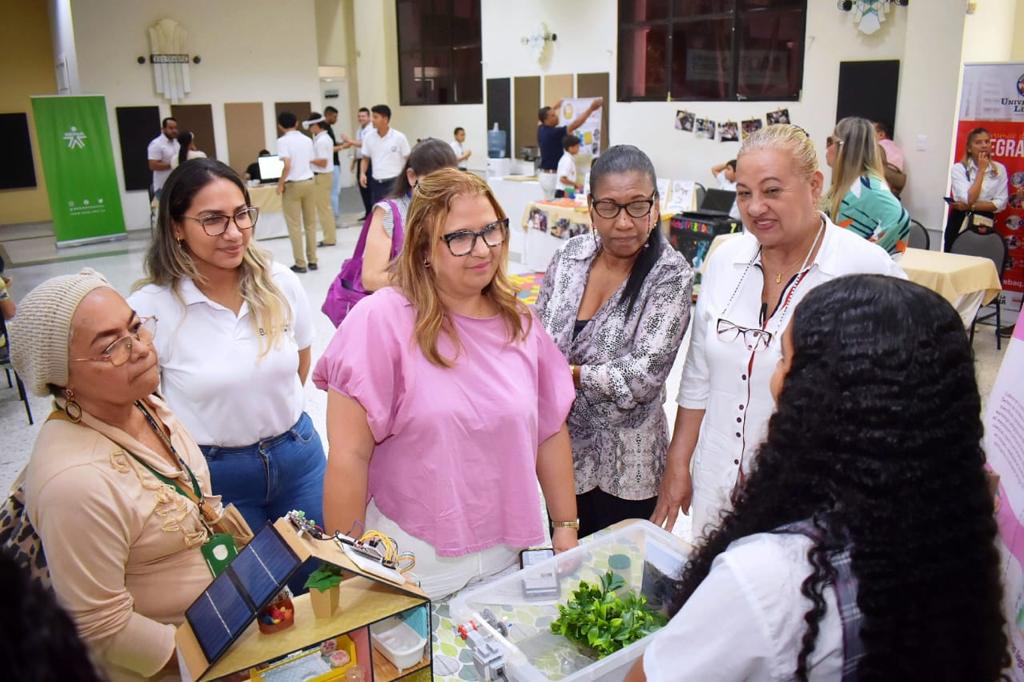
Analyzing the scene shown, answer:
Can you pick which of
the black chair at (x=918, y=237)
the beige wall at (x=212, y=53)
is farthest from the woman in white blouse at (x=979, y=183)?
the beige wall at (x=212, y=53)

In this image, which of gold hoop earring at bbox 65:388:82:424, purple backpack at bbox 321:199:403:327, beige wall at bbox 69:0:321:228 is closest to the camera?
gold hoop earring at bbox 65:388:82:424

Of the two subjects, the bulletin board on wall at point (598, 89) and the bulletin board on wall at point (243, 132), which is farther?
the bulletin board on wall at point (243, 132)

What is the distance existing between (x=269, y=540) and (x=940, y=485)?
3.31 feet

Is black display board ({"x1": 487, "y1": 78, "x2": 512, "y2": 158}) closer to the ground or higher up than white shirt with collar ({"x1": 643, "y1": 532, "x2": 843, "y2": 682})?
higher up

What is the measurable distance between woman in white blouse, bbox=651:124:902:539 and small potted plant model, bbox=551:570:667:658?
0.49m

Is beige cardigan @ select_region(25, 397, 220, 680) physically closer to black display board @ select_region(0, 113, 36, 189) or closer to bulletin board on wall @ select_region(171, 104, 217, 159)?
bulletin board on wall @ select_region(171, 104, 217, 159)

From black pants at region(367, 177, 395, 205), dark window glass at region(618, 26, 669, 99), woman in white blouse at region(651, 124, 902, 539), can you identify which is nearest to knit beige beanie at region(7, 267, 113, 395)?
woman in white blouse at region(651, 124, 902, 539)

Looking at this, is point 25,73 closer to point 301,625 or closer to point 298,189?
point 298,189

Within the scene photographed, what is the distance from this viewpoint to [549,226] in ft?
26.7

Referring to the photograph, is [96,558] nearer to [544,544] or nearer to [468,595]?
[468,595]

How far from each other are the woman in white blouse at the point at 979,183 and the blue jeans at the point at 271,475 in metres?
6.35

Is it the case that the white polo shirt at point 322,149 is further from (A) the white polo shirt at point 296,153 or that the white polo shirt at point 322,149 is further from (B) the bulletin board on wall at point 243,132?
(B) the bulletin board on wall at point 243,132

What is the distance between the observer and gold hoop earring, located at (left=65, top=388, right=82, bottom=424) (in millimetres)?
1458

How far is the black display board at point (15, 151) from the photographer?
40.5 feet
